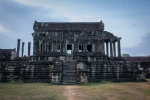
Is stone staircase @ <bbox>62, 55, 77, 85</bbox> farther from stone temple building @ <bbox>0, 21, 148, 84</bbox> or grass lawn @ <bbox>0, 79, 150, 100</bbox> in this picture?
grass lawn @ <bbox>0, 79, 150, 100</bbox>

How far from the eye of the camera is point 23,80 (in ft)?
56.1

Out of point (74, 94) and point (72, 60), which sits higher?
point (72, 60)

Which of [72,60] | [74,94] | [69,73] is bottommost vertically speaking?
[74,94]

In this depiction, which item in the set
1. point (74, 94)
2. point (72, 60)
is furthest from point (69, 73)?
point (74, 94)

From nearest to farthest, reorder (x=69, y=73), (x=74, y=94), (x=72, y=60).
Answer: (x=74, y=94), (x=69, y=73), (x=72, y=60)

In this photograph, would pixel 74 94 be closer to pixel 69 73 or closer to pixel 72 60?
pixel 69 73

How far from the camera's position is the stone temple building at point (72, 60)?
55.8 ft

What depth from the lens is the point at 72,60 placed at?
1888cm

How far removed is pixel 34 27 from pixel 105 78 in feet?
45.2

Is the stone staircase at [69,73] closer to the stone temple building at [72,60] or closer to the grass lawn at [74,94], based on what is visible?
the stone temple building at [72,60]

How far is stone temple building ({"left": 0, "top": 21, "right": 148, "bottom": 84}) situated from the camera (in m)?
17.0

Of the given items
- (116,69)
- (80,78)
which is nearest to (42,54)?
(80,78)

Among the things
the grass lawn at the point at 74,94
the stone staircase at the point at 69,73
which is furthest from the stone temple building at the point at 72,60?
the grass lawn at the point at 74,94

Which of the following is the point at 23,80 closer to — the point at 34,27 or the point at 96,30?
the point at 34,27
